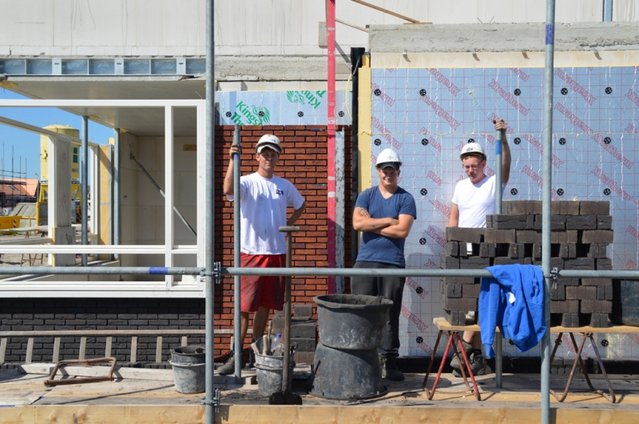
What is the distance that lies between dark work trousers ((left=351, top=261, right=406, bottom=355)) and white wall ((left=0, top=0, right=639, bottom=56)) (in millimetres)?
4952

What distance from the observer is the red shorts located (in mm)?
5453

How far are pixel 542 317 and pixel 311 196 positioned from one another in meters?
3.28

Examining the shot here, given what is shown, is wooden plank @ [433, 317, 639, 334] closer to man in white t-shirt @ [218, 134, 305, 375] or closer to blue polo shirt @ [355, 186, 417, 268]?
blue polo shirt @ [355, 186, 417, 268]

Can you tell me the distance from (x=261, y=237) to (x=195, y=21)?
17.1 ft

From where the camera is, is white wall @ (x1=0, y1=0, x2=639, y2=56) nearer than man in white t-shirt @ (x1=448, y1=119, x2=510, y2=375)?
No

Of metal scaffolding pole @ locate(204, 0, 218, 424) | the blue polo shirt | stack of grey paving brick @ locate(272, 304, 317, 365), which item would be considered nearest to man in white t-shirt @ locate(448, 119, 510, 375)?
the blue polo shirt

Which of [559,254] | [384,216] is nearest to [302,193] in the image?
[384,216]

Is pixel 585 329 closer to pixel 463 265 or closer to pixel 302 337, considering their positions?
pixel 463 265

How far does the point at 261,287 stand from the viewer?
5.47m

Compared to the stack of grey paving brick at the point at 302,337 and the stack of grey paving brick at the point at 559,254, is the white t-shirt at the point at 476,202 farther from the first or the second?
the stack of grey paving brick at the point at 302,337

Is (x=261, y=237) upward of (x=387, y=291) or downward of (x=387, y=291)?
upward

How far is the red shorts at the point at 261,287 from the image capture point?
Answer: 5.45 meters

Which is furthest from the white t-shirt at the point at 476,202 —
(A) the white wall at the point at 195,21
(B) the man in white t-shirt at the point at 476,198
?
(A) the white wall at the point at 195,21

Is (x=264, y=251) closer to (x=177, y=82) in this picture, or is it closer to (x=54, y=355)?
(x=54, y=355)
